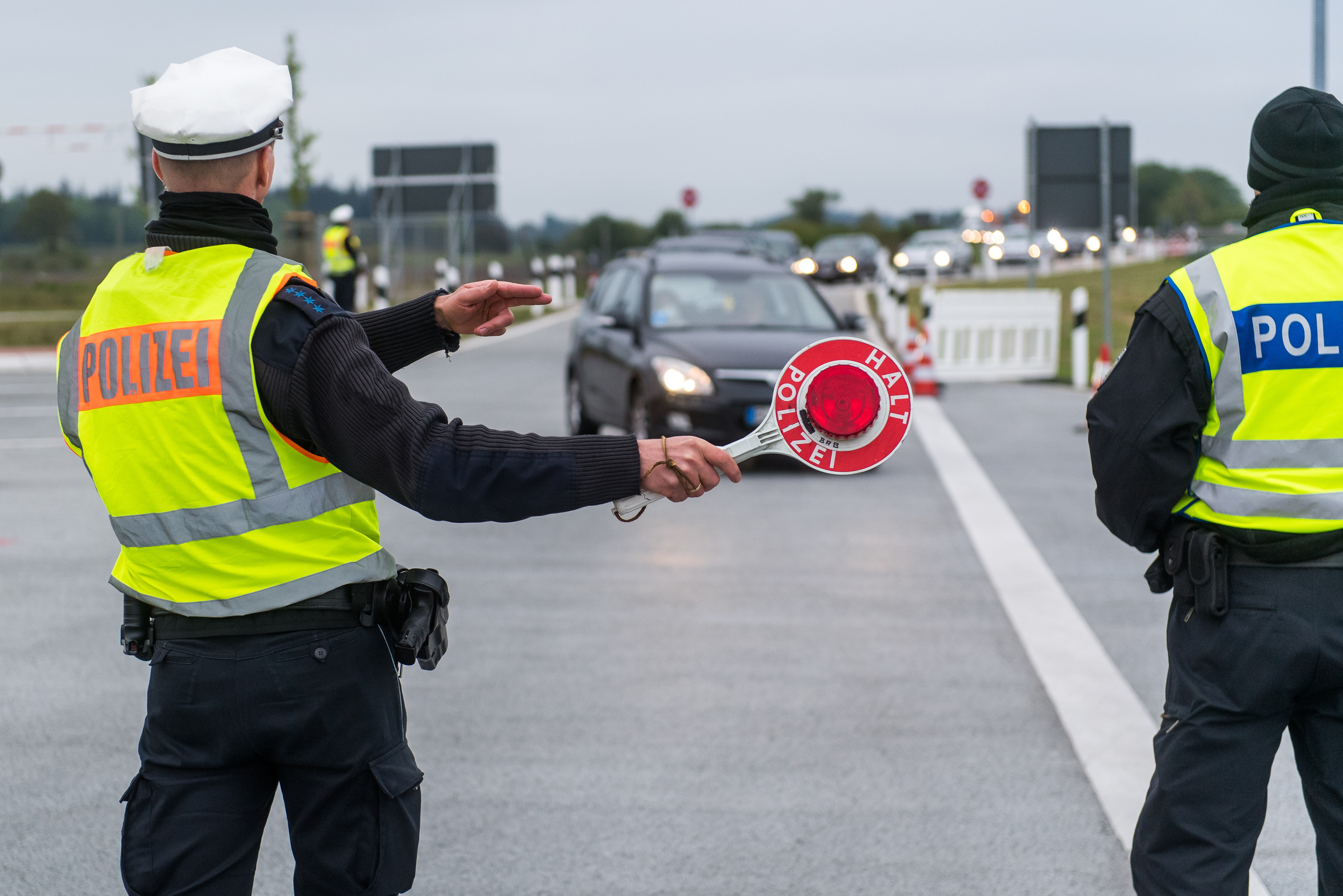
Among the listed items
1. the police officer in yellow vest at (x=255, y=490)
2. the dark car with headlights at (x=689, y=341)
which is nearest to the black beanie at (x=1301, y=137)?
the police officer in yellow vest at (x=255, y=490)

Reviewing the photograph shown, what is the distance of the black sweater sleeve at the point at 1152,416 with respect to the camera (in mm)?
2975

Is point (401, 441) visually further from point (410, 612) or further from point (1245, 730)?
point (1245, 730)

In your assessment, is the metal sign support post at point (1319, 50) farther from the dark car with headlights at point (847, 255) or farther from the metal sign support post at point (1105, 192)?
the dark car with headlights at point (847, 255)

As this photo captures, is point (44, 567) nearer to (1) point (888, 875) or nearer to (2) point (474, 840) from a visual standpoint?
(2) point (474, 840)

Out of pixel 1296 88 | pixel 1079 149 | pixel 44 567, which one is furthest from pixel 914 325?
pixel 1296 88

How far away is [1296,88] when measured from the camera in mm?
3129

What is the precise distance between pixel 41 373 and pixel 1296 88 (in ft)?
68.5

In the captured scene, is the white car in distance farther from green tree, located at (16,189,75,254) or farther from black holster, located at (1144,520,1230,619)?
black holster, located at (1144,520,1230,619)

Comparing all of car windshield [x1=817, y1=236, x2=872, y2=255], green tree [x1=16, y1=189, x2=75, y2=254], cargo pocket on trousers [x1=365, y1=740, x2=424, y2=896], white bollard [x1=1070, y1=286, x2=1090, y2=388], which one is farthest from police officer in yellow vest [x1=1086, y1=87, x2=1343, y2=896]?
car windshield [x1=817, y1=236, x2=872, y2=255]

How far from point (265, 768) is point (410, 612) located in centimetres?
36

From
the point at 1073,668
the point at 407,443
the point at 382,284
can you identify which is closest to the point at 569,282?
→ the point at 382,284

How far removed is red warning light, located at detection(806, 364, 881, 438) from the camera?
2557 millimetres

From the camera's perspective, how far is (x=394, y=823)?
2.64 meters

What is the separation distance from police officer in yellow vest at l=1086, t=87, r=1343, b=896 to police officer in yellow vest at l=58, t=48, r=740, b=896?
1.05 meters
